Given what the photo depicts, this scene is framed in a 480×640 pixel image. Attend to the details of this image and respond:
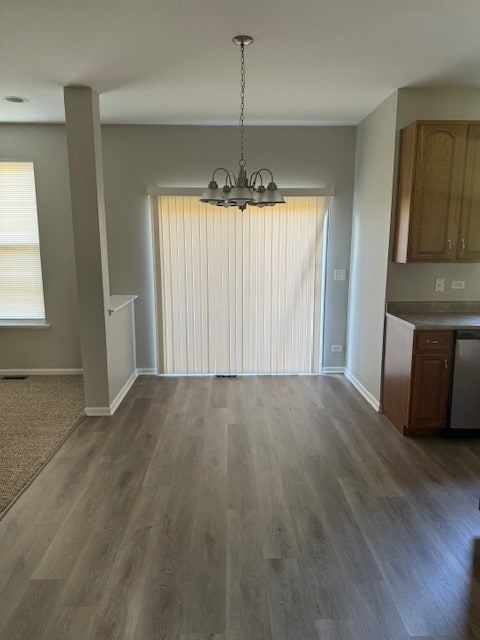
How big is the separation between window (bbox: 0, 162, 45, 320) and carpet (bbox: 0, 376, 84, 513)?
849 millimetres

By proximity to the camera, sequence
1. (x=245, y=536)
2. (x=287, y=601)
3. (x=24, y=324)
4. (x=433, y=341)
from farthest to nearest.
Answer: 1. (x=24, y=324)
2. (x=433, y=341)
3. (x=245, y=536)
4. (x=287, y=601)

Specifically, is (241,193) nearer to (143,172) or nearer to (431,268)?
(431,268)

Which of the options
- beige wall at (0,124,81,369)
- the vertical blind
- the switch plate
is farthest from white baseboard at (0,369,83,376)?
the switch plate

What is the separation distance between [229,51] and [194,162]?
6.15ft

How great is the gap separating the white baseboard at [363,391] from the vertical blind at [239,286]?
40cm

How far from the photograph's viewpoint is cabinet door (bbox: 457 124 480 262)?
334 centimetres

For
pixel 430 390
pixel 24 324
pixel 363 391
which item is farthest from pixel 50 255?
pixel 430 390

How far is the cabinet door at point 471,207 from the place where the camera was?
3340 millimetres

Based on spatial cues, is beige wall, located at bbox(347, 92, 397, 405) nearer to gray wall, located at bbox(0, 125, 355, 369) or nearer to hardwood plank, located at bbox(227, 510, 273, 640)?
gray wall, located at bbox(0, 125, 355, 369)

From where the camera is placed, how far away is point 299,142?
4.56 meters

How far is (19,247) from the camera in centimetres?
469

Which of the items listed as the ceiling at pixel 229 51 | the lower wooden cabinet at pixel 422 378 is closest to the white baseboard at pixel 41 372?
the ceiling at pixel 229 51

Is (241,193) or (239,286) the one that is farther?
(239,286)

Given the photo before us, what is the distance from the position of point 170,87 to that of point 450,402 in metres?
3.38
